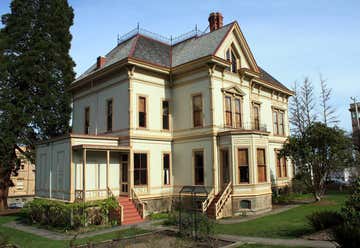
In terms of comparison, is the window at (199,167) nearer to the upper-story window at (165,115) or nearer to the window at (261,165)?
the upper-story window at (165,115)

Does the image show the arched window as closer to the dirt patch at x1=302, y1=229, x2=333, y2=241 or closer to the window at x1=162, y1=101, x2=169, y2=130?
the window at x1=162, y1=101, x2=169, y2=130

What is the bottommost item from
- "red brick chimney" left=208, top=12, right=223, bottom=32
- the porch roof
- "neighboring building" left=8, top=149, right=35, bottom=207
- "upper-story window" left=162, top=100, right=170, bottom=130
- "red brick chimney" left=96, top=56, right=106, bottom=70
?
"neighboring building" left=8, top=149, right=35, bottom=207

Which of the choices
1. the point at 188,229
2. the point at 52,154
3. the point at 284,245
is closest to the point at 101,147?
the point at 52,154

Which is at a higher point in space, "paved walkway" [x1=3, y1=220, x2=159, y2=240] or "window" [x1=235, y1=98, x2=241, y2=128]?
"window" [x1=235, y1=98, x2=241, y2=128]

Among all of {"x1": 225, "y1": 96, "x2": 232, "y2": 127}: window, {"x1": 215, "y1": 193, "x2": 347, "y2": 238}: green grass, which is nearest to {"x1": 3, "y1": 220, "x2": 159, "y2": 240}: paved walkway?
{"x1": 215, "y1": 193, "x2": 347, "y2": 238}: green grass

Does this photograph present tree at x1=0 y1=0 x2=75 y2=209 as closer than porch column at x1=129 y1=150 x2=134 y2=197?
No

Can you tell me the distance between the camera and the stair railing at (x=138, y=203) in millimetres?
18981

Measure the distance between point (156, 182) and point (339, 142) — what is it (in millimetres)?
13617

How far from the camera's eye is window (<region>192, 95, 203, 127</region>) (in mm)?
21656

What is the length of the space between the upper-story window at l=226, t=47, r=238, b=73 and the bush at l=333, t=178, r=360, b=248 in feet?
46.7

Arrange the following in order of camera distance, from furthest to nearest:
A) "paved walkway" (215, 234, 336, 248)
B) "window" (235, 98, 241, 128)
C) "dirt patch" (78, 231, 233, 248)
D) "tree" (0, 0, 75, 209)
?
1. "tree" (0, 0, 75, 209)
2. "window" (235, 98, 241, 128)
3. "dirt patch" (78, 231, 233, 248)
4. "paved walkway" (215, 234, 336, 248)

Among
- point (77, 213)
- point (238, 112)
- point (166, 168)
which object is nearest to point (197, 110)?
point (238, 112)

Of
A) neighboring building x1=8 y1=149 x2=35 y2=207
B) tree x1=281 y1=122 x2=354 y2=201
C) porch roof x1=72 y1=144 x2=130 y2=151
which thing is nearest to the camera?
porch roof x1=72 y1=144 x2=130 y2=151

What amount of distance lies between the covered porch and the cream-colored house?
62mm
